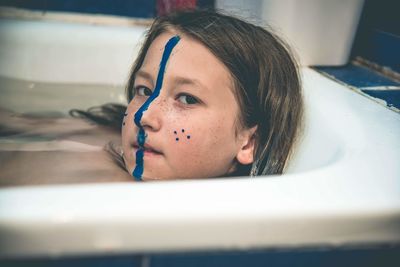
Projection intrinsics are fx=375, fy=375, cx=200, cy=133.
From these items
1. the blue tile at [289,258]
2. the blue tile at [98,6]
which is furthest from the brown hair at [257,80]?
the blue tile at [98,6]

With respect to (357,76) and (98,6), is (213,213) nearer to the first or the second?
(357,76)

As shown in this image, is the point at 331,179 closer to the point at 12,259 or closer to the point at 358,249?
the point at 358,249

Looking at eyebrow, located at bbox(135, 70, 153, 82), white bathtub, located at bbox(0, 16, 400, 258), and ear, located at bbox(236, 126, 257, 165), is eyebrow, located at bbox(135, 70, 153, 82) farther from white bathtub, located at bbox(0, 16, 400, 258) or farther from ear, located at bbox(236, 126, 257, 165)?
white bathtub, located at bbox(0, 16, 400, 258)

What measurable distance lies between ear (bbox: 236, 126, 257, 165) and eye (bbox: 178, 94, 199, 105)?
140 mm

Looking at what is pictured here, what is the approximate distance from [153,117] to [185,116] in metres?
0.06

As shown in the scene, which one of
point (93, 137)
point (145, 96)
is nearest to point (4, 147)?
point (93, 137)

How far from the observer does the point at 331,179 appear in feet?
1.40

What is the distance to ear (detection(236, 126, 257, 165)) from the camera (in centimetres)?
76

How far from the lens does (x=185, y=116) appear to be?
66cm

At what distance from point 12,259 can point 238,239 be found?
0.20 metres

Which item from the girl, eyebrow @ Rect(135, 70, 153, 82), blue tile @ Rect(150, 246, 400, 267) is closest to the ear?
the girl

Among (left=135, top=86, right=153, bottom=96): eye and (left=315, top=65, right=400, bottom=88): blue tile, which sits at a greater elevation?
(left=315, top=65, right=400, bottom=88): blue tile

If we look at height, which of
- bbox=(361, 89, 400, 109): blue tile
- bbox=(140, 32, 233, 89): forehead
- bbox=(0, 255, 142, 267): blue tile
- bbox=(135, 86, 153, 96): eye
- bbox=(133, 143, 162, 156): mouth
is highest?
bbox=(140, 32, 233, 89): forehead

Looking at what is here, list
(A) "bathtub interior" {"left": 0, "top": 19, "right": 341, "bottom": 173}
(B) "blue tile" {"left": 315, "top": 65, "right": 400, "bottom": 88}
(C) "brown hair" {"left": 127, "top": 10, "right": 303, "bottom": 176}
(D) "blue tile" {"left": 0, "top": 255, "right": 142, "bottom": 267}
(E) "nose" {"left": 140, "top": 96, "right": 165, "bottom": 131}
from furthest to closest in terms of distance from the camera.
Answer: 1. (A) "bathtub interior" {"left": 0, "top": 19, "right": 341, "bottom": 173}
2. (B) "blue tile" {"left": 315, "top": 65, "right": 400, "bottom": 88}
3. (C) "brown hair" {"left": 127, "top": 10, "right": 303, "bottom": 176}
4. (E) "nose" {"left": 140, "top": 96, "right": 165, "bottom": 131}
5. (D) "blue tile" {"left": 0, "top": 255, "right": 142, "bottom": 267}
